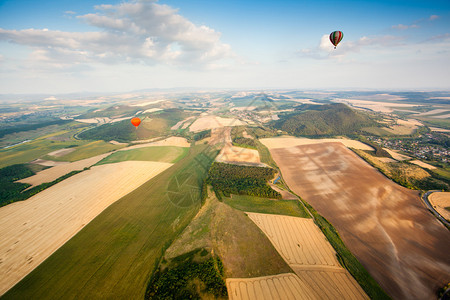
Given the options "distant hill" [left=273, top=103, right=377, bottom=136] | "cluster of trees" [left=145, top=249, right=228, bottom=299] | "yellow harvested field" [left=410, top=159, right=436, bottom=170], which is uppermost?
"distant hill" [left=273, top=103, right=377, bottom=136]

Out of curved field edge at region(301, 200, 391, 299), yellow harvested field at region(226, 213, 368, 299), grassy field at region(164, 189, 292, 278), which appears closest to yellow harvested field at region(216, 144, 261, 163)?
grassy field at region(164, 189, 292, 278)

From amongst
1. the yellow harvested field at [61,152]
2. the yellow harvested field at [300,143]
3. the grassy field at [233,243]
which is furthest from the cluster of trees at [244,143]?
the yellow harvested field at [61,152]

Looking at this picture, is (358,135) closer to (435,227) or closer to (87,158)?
(435,227)

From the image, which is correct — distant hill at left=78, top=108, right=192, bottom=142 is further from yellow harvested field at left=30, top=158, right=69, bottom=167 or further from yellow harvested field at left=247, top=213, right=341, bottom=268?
yellow harvested field at left=247, top=213, right=341, bottom=268

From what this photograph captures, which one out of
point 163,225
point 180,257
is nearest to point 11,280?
point 163,225

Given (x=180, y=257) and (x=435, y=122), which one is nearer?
(x=180, y=257)

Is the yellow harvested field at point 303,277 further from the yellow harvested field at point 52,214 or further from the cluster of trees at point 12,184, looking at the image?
the cluster of trees at point 12,184
